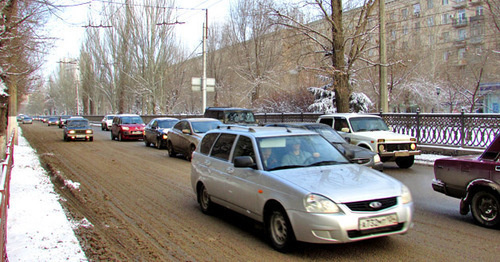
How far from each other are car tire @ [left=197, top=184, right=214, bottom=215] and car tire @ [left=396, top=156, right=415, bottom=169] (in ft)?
25.3

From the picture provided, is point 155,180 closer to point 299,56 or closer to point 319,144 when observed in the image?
point 319,144

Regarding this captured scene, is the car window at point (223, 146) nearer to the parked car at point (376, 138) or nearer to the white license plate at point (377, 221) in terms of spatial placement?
the white license plate at point (377, 221)

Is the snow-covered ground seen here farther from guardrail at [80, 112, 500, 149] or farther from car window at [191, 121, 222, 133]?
guardrail at [80, 112, 500, 149]

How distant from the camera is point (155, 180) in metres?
10.9

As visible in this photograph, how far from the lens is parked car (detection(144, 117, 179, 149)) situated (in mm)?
20641

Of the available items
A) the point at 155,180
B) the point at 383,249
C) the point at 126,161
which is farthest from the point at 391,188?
the point at 126,161

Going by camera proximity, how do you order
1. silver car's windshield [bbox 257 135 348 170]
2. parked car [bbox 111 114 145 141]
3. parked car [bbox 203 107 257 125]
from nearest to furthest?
silver car's windshield [bbox 257 135 348 170] < parked car [bbox 203 107 257 125] < parked car [bbox 111 114 145 141]

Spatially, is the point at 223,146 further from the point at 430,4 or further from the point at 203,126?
the point at 430,4

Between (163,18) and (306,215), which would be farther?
(163,18)

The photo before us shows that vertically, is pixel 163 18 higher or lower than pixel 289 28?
higher

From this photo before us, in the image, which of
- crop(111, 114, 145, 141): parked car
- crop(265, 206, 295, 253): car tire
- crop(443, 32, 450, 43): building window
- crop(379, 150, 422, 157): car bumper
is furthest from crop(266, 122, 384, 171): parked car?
crop(443, 32, 450, 43): building window

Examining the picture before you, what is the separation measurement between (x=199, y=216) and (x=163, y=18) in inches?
1658

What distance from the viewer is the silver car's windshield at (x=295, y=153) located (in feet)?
18.7

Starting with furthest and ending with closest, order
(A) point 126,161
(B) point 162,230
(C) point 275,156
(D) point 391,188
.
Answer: (A) point 126,161
(B) point 162,230
(C) point 275,156
(D) point 391,188
